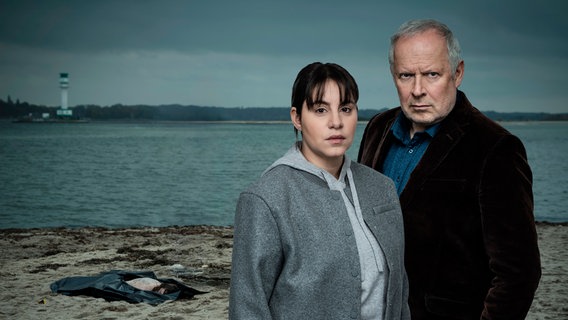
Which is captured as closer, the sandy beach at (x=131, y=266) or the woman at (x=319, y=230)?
the woman at (x=319, y=230)

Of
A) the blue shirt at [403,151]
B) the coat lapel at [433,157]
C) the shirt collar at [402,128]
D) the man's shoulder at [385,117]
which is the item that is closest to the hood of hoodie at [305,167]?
the coat lapel at [433,157]

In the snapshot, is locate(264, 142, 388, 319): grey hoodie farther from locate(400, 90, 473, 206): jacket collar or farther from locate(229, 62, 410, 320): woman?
locate(400, 90, 473, 206): jacket collar

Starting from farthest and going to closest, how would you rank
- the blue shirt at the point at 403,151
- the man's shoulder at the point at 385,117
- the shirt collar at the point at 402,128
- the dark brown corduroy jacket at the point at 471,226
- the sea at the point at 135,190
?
the sea at the point at 135,190, the man's shoulder at the point at 385,117, the shirt collar at the point at 402,128, the blue shirt at the point at 403,151, the dark brown corduroy jacket at the point at 471,226

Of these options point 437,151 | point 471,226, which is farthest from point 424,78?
point 471,226

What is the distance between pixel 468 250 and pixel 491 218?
16 centimetres

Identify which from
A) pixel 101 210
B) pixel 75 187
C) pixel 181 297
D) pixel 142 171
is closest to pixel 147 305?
pixel 181 297

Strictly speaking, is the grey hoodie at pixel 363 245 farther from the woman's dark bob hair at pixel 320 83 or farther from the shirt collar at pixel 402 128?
the shirt collar at pixel 402 128

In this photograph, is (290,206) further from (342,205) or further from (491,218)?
(491,218)

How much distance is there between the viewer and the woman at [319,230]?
2041 mm

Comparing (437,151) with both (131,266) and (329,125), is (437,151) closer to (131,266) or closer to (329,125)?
(329,125)

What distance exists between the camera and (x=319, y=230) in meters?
2.10

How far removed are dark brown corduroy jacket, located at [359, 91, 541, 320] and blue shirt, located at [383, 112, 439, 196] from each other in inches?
4.3

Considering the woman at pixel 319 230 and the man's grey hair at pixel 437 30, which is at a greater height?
the man's grey hair at pixel 437 30

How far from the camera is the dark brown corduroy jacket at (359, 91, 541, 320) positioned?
236 centimetres
